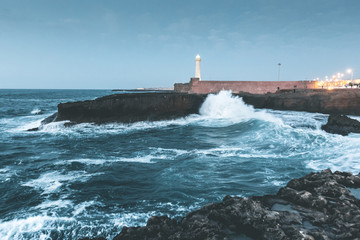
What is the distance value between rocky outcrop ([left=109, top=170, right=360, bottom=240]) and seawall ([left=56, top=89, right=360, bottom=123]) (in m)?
15.4

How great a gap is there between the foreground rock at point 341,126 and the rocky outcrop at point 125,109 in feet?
37.8

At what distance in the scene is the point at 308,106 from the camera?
73.8 ft

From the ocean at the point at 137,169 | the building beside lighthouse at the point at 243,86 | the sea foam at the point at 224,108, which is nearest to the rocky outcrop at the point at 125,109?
the ocean at the point at 137,169

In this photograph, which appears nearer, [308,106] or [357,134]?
[357,134]

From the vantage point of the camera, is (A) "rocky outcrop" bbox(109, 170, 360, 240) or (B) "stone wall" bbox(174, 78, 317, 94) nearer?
(A) "rocky outcrop" bbox(109, 170, 360, 240)

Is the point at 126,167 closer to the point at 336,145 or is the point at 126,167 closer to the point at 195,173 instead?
the point at 195,173

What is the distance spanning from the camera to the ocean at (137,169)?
218 inches

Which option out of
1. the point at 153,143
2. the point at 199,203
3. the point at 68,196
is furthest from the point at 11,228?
the point at 153,143

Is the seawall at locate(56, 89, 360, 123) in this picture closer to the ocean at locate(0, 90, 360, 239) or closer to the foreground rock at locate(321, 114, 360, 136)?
the ocean at locate(0, 90, 360, 239)

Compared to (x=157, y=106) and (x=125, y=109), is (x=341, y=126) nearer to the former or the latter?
(x=157, y=106)

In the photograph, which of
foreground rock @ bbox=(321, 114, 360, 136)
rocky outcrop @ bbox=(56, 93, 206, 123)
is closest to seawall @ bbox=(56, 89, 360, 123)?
rocky outcrop @ bbox=(56, 93, 206, 123)

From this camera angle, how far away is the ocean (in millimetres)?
5539

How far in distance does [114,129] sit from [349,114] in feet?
61.2

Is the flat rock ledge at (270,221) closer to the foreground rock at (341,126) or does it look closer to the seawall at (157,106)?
the foreground rock at (341,126)
